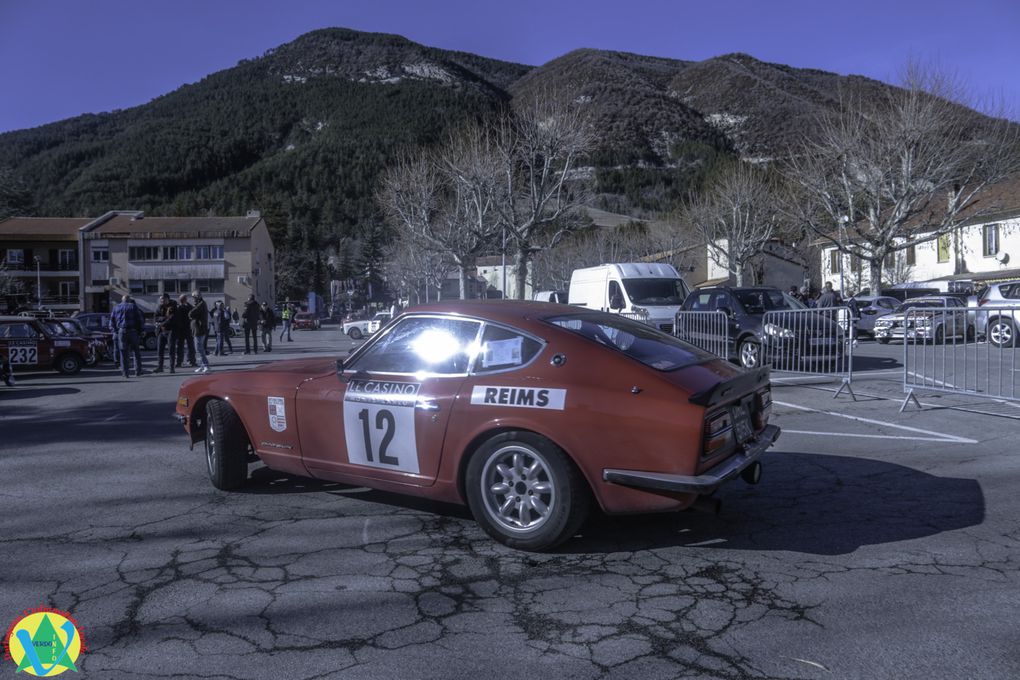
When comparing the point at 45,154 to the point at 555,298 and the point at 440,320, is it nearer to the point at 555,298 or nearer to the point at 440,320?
→ the point at 555,298

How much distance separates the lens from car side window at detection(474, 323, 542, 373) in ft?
14.6

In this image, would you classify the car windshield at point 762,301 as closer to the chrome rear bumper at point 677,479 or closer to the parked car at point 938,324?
the parked car at point 938,324

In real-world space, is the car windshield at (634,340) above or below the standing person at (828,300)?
Answer: below

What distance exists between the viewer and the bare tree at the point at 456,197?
36.4 meters

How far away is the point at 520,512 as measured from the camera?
14.0 feet

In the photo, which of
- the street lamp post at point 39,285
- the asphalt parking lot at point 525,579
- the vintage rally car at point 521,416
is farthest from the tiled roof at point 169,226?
the vintage rally car at point 521,416

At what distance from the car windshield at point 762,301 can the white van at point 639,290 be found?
2883mm

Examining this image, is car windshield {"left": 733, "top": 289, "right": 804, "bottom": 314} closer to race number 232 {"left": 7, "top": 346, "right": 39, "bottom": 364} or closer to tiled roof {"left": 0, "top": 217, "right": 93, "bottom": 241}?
race number 232 {"left": 7, "top": 346, "right": 39, "bottom": 364}

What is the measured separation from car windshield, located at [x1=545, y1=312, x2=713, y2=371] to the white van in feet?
42.3

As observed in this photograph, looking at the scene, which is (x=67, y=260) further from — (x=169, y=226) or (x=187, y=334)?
(x=187, y=334)

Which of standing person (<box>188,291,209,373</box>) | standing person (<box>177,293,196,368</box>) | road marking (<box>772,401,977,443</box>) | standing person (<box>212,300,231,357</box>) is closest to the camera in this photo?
road marking (<box>772,401,977,443</box>)

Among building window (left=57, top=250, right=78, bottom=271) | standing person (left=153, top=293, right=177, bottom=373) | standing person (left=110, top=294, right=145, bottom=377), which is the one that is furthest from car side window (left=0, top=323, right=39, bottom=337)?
building window (left=57, top=250, right=78, bottom=271)

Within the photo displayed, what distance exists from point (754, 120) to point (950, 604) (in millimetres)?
139221

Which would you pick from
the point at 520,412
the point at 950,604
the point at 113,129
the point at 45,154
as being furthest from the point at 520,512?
the point at 113,129
